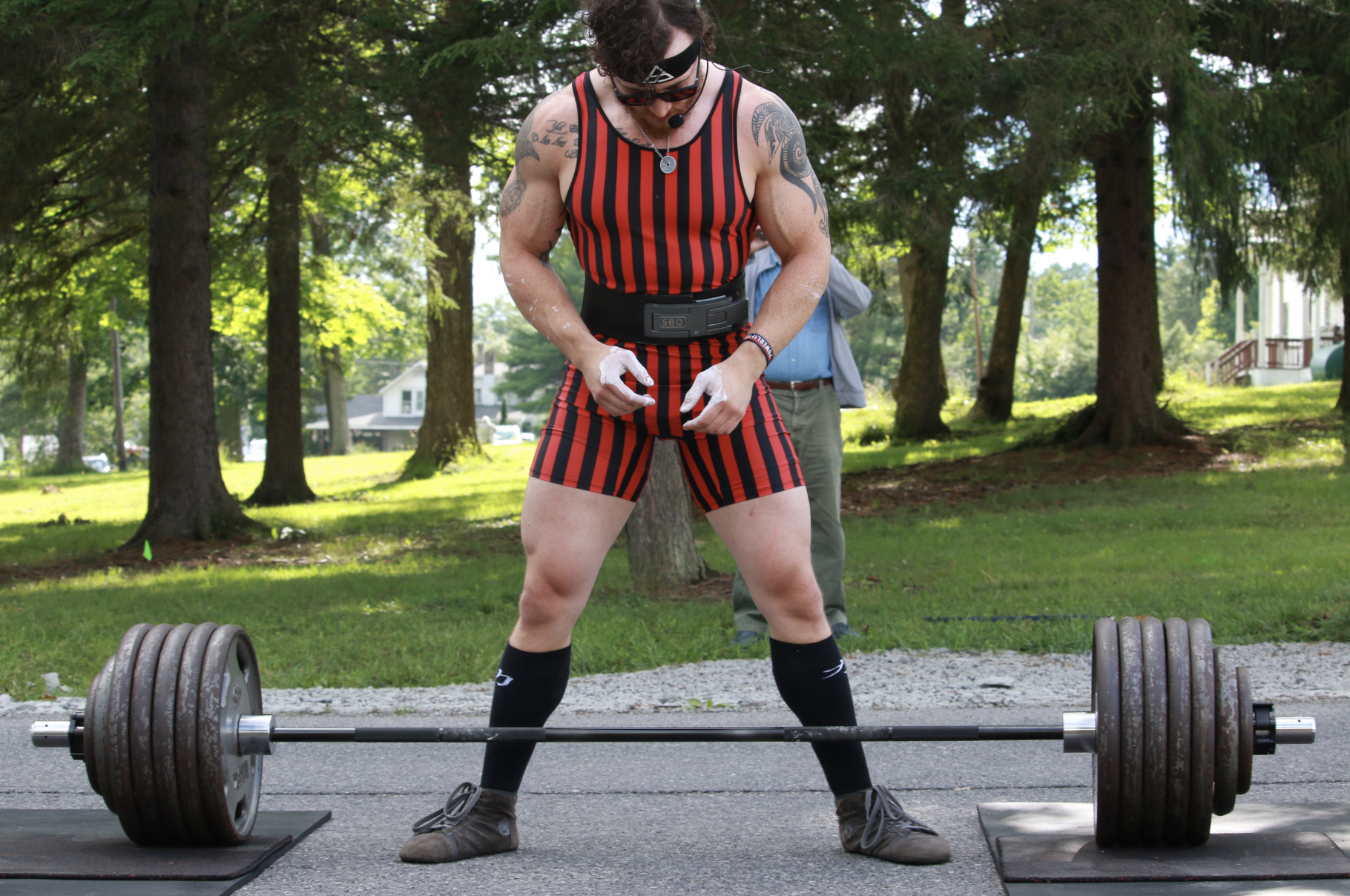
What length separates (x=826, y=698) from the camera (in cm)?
319

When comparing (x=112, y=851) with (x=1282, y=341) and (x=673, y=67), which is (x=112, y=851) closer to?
(x=673, y=67)

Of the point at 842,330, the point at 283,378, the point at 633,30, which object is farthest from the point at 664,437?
the point at 283,378

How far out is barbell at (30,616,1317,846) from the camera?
9.28ft

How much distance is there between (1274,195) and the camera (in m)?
15.2

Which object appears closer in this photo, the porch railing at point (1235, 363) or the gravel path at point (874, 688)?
the gravel path at point (874, 688)

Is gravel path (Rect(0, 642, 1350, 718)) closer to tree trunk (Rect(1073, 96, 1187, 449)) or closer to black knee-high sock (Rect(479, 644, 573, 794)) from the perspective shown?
black knee-high sock (Rect(479, 644, 573, 794))

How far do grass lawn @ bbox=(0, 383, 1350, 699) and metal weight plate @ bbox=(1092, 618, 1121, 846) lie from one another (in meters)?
3.09

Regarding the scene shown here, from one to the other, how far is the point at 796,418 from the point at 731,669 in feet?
4.29

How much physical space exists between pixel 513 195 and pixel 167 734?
1.60 meters

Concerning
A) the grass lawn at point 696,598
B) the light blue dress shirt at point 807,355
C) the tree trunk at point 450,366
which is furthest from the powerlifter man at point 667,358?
the tree trunk at point 450,366

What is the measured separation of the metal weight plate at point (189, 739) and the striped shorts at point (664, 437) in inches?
37.5

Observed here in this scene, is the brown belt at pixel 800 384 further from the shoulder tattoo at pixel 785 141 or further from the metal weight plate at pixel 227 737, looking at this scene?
the metal weight plate at pixel 227 737

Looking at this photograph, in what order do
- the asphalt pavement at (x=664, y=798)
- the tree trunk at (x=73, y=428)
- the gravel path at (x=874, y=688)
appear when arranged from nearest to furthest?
the asphalt pavement at (x=664, y=798) < the gravel path at (x=874, y=688) < the tree trunk at (x=73, y=428)

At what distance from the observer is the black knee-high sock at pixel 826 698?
125 inches
